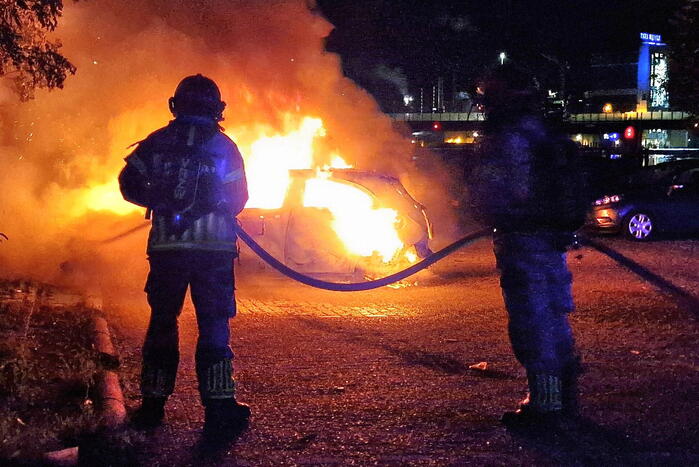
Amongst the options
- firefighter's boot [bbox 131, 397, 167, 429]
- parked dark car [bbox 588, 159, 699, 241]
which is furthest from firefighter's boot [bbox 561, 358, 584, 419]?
parked dark car [bbox 588, 159, 699, 241]

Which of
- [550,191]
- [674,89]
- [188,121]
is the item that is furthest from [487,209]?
[674,89]

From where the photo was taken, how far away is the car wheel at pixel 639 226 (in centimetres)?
1507

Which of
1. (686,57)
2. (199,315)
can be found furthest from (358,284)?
(686,57)

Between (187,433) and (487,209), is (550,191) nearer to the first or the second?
(487,209)

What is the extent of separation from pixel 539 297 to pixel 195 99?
2.25 metres

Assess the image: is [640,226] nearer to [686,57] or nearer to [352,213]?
[686,57]

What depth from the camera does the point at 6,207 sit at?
35.0 feet

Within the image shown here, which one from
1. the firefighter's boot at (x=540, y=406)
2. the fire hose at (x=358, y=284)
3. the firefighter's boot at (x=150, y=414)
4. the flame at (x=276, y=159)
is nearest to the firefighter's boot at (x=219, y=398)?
the firefighter's boot at (x=150, y=414)

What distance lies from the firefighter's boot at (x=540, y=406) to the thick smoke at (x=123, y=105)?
241 inches

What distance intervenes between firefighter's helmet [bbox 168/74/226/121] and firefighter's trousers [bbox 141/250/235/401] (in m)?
0.81

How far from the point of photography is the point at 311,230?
9.62 m

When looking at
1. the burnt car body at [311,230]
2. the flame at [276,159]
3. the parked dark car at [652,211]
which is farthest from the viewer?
the parked dark car at [652,211]

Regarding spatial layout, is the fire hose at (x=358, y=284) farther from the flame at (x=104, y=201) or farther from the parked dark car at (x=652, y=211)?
the parked dark car at (x=652, y=211)

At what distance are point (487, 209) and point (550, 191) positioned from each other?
1.18ft
